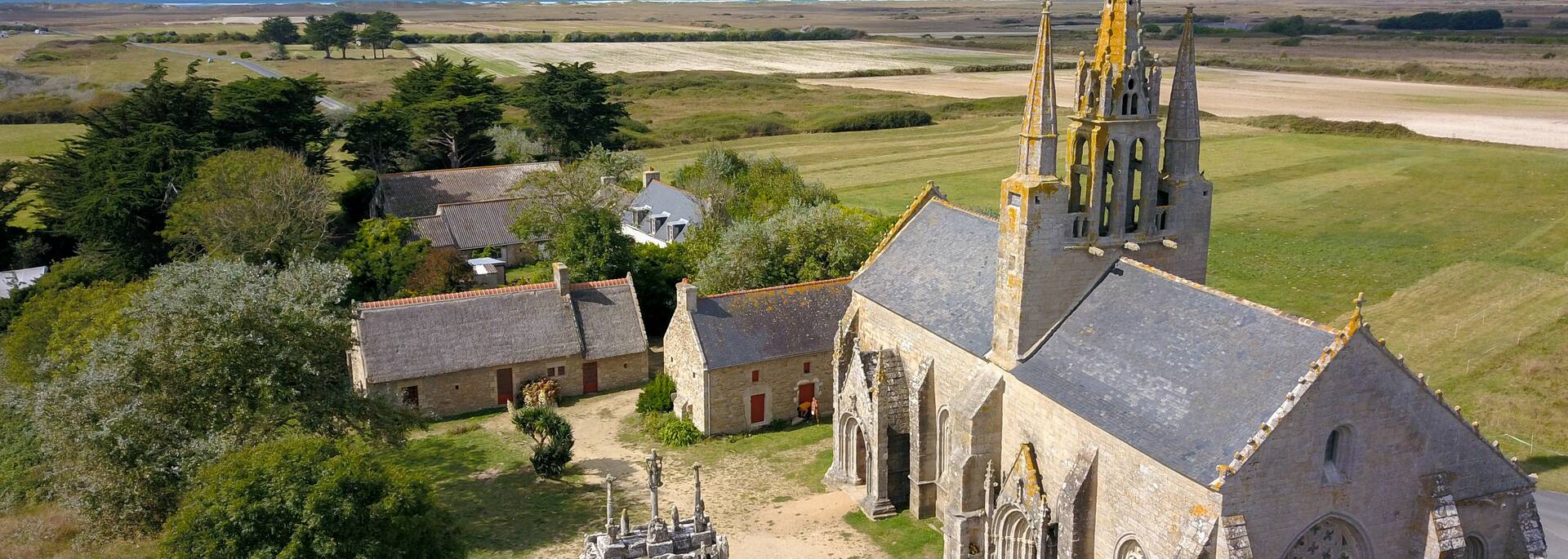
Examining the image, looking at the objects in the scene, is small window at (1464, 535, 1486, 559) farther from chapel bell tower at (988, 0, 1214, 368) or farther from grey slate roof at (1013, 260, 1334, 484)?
chapel bell tower at (988, 0, 1214, 368)

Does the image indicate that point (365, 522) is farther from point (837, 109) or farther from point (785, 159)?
point (837, 109)

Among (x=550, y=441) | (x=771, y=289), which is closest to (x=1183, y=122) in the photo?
(x=771, y=289)

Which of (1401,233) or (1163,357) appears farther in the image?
(1401,233)

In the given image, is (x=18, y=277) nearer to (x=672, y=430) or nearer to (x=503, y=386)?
(x=503, y=386)

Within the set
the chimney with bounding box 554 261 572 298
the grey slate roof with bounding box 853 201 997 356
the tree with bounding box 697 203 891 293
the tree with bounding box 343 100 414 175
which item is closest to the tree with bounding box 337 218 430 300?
the chimney with bounding box 554 261 572 298

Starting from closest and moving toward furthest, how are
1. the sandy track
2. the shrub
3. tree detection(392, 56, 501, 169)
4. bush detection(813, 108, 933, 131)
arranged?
the shrub, tree detection(392, 56, 501, 169), the sandy track, bush detection(813, 108, 933, 131)
